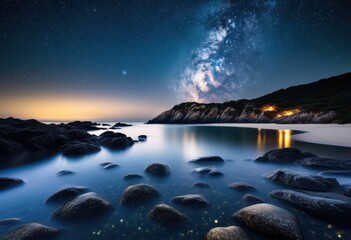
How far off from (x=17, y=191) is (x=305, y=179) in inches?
465

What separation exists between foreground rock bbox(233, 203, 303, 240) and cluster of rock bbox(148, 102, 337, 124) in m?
61.4

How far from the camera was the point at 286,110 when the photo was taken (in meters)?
85.6

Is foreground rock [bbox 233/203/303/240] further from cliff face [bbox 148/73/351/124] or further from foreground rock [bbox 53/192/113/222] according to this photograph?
cliff face [bbox 148/73/351/124]

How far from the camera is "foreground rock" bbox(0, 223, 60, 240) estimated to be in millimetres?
3721

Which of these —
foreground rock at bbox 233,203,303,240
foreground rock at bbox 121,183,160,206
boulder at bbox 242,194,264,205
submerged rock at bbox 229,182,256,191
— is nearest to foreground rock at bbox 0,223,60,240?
foreground rock at bbox 121,183,160,206

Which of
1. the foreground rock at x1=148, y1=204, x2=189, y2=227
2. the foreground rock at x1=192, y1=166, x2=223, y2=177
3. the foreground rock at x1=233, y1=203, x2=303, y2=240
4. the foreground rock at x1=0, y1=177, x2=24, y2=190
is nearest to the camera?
the foreground rock at x1=233, y1=203, x2=303, y2=240

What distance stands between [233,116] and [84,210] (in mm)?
104283

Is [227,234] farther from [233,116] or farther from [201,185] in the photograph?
[233,116]

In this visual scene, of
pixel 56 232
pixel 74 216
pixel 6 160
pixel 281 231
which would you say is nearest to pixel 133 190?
pixel 74 216

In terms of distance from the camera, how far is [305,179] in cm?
635

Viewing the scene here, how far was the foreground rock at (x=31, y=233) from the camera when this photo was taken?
3.72m

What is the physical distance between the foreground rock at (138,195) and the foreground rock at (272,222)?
301cm

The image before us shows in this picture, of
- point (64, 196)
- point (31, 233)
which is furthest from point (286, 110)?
point (31, 233)

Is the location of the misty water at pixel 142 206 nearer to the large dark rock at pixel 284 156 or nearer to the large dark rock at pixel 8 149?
the large dark rock at pixel 284 156
